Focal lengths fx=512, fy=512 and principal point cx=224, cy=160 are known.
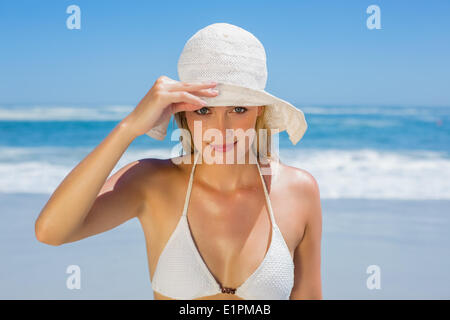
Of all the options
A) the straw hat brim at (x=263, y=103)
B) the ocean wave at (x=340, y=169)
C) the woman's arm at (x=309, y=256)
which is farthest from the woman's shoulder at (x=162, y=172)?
the ocean wave at (x=340, y=169)

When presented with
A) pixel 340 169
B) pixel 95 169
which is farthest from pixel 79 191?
pixel 340 169

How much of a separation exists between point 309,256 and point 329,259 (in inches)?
115

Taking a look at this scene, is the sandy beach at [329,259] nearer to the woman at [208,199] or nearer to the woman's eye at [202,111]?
the woman at [208,199]

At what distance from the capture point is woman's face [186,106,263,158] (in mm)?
2174

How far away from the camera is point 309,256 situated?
8.08 feet

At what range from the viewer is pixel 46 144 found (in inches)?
608

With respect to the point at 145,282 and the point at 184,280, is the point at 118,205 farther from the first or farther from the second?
the point at 145,282

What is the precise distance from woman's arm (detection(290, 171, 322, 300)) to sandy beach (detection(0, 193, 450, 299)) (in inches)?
88.6

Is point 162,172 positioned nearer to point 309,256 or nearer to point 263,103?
point 263,103

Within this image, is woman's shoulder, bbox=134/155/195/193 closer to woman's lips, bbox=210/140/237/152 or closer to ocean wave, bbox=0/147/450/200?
woman's lips, bbox=210/140/237/152

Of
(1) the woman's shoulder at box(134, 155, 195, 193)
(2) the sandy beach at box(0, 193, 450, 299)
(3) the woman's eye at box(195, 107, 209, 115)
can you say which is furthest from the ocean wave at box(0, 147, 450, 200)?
(3) the woman's eye at box(195, 107, 209, 115)

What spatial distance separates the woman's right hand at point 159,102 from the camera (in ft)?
6.11
